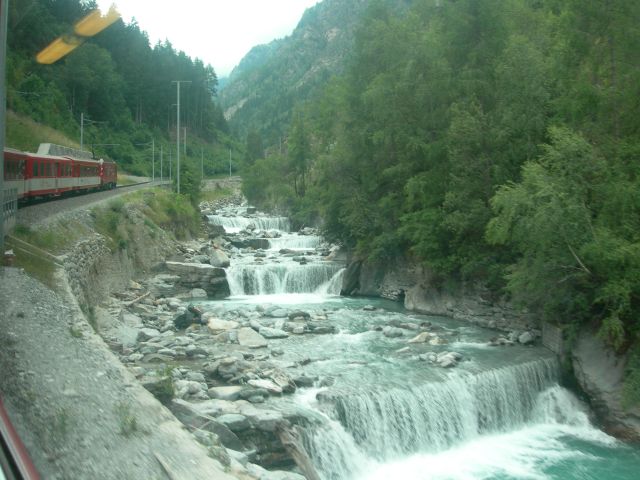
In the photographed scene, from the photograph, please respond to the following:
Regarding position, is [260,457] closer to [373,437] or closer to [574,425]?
[373,437]

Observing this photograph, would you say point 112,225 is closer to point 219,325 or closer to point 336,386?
point 219,325

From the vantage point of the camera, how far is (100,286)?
1959 centimetres

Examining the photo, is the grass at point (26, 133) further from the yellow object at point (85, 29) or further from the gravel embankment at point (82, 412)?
the gravel embankment at point (82, 412)

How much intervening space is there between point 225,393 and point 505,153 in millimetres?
12000

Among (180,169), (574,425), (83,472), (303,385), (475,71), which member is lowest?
(574,425)

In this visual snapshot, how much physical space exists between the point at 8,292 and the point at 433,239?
1407 cm

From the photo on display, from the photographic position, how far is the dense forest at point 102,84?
16.1 m

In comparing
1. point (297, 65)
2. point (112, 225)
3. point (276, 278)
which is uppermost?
point (297, 65)

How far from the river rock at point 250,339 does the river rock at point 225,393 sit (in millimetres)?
4157

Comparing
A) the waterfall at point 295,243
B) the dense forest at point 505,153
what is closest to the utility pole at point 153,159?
the waterfall at point 295,243

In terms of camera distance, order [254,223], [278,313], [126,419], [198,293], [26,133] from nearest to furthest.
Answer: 1. [126,419]
2. [278,313]
3. [198,293]
4. [26,133]
5. [254,223]

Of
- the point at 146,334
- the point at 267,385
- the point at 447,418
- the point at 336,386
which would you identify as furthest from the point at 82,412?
the point at 146,334

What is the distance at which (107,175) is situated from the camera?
39844 millimetres

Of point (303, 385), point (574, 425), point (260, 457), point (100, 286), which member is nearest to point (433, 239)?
point (574, 425)
